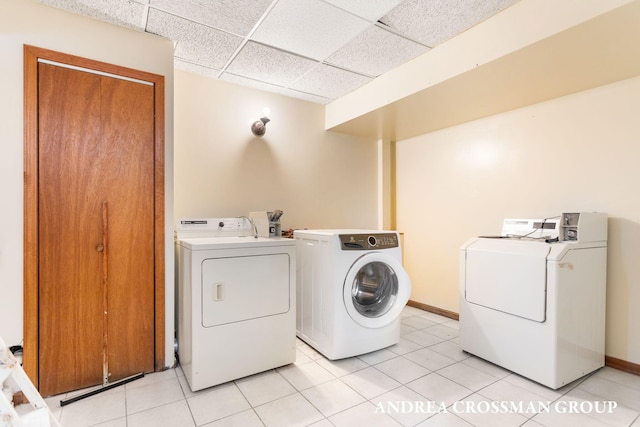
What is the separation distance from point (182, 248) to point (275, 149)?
4.98 ft

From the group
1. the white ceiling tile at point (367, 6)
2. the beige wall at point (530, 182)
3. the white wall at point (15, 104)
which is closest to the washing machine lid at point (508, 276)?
the beige wall at point (530, 182)

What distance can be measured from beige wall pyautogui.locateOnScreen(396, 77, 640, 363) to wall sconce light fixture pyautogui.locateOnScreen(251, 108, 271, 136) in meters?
1.91

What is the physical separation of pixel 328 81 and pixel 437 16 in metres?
1.23

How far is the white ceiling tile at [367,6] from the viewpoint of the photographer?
1899mm

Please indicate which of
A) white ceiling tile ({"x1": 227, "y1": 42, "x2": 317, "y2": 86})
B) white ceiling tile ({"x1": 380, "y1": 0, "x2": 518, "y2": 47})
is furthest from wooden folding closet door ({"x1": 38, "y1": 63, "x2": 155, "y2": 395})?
white ceiling tile ({"x1": 380, "y1": 0, "x2": 518, "y2": 47})

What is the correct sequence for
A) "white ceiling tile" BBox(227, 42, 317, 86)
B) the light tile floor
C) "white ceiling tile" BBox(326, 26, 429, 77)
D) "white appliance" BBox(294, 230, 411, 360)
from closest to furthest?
the light tile floor, "white ceiling tile" BBox(326, 26, 429, 77), "white appliance" BBox(294, 230, 411, 360), "white ceiling tile" BBox(227, 42, 317, 86)

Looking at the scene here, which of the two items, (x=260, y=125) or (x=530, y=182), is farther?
(x=260, y=125)

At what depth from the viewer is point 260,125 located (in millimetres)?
3102

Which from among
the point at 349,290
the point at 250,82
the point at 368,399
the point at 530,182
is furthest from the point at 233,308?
the point at 530,182

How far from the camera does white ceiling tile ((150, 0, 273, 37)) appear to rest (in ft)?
6.26

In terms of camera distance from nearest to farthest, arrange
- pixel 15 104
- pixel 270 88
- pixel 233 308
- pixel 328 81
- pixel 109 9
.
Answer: pixel 15 104, pixel 109 9, pixel 233 308, pixel 328 81, pixel 270 88

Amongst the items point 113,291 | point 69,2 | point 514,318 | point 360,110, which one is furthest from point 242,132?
point 514,318

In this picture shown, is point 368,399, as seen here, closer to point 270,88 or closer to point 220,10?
point 220,10

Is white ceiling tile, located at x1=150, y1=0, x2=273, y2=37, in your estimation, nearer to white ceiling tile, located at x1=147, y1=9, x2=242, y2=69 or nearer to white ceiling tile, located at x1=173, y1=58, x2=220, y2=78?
white ceiling tile, located at x1=147, y1=9, x2=242, y2=69
